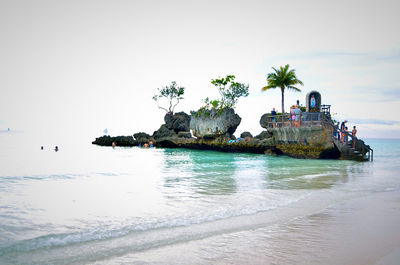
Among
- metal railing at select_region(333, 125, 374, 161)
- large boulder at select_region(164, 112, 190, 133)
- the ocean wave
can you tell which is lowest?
the ocean wave

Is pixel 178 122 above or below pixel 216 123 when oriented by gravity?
above

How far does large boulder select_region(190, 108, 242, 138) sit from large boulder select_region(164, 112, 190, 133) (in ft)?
35.7

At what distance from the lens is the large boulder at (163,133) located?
210 ft

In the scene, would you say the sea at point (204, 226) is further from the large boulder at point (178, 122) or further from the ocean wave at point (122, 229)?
the large boulder at point (178, 122)

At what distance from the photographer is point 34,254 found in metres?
6.18

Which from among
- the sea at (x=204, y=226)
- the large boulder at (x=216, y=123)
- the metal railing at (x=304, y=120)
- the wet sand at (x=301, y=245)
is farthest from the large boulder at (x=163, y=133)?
the wet sand at (x=301, y=245)

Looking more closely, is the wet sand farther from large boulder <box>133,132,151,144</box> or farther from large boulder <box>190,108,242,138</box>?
large boulder <box>133,132,151,144</box>

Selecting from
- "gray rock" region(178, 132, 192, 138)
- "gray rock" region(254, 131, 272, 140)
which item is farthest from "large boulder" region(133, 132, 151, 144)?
"gray rock" region(254, 131, 272, 140)

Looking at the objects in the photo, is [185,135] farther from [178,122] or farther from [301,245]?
[301,245]

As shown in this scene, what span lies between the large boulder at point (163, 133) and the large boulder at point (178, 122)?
725 mm

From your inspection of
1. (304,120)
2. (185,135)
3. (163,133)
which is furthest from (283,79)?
(163,133)

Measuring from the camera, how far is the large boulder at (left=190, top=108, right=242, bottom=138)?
48.1 meters

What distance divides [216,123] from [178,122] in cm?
1528

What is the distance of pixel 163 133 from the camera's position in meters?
65.1
